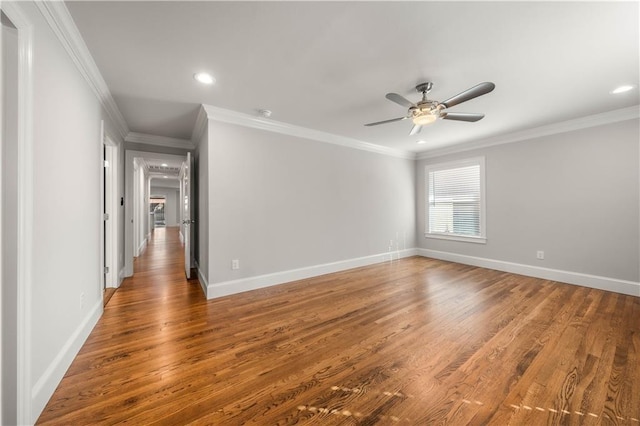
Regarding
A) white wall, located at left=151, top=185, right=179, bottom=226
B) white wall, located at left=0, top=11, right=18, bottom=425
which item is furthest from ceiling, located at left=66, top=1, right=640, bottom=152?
white wall, located at left=151, top=185, right=179, bottom=226

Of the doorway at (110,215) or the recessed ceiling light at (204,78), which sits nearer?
the recessed ceiling light at (204,78)

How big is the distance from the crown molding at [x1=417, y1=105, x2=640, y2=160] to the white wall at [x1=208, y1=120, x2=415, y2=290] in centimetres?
145

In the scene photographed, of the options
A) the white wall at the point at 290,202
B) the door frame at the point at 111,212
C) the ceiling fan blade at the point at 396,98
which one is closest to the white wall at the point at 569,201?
the white wall at the point at 290,202

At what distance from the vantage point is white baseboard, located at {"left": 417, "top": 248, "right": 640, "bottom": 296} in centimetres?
322

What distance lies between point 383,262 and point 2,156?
5020 millimetres

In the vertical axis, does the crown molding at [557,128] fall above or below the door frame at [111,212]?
above

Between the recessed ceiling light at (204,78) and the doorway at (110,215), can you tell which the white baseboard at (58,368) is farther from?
the recessed ceiling light at (204,78)

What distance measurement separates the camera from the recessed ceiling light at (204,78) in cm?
232

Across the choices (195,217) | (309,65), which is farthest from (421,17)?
(195,217)

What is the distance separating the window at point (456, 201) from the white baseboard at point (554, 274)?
41 centimetres

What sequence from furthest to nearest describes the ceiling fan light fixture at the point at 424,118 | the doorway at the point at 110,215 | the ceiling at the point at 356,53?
the doorway at the point at 110,215
the ceiling fan light fixture at the point at 424,118
the ceiling at the point at 356,53

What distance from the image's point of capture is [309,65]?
2170mm

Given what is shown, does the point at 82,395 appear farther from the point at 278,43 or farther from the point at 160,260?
the point at 160,260

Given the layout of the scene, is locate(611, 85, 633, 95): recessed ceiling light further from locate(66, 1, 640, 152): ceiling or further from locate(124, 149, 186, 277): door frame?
locate(124, 149, 186, 277): door frame
